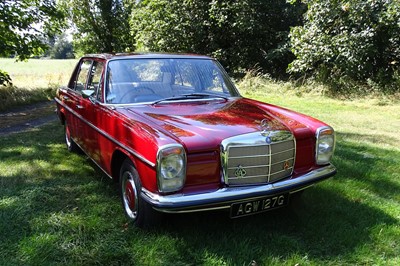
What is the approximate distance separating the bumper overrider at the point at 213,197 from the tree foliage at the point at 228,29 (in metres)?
13.1

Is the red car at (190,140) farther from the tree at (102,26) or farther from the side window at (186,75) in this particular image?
the tree at (102,26)

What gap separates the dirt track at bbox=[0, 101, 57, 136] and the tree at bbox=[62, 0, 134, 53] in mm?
14861

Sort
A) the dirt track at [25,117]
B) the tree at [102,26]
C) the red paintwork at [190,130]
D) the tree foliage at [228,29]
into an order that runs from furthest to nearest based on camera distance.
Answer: the tree at [102,26], the tree foliage at [228,29], the dirt track at [25,117], the red paintwork at [190,130]

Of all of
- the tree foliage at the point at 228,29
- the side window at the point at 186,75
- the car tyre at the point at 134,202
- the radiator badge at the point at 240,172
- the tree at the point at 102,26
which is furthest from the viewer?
the tree at the point at 102,26

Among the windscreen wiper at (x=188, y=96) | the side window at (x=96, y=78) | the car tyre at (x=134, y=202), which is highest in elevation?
the side window at (x=96, y=78)

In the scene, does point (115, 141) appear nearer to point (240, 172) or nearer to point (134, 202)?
point (134, 202)

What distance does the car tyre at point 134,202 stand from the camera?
118 inches

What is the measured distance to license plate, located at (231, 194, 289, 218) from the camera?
2.85 m

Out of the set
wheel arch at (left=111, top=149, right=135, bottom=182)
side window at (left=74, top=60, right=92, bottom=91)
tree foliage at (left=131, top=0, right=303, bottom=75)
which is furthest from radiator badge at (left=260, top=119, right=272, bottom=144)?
tree foliage at (left=131, top=0, right=303, bottom=75)

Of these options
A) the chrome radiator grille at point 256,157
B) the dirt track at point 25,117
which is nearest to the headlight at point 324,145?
the chrome radiator grille at point 256,157

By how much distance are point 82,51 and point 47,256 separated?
26.3 metres

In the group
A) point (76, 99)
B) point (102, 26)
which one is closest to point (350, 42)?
point (76, 99)

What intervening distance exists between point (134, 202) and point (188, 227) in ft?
1.76

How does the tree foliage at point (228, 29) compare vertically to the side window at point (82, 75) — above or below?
above
